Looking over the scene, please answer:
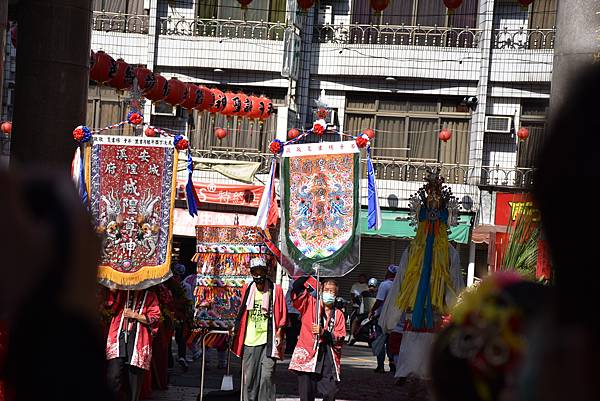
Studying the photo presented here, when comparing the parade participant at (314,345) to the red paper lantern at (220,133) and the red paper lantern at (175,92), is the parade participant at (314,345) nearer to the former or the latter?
the red paper lantern at (175,92)

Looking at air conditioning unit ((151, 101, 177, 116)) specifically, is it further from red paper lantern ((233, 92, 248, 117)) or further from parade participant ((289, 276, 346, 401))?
parade participant ((289, 276, 346, 401))

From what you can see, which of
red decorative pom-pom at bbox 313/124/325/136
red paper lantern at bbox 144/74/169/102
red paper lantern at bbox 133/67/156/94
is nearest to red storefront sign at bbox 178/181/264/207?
red paper lantern at bbox 144/74/169/102

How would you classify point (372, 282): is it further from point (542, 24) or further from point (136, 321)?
point (136, 321)

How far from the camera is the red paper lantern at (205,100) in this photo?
18.8 metres

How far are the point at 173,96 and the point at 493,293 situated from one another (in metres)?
16.5

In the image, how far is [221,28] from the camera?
86.5ft

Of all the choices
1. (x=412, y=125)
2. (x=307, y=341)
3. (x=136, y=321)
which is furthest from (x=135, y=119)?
(x=412, y=125)

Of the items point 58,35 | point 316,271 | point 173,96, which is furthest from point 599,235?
point 173,96

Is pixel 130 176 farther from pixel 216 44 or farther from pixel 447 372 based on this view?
pixel 216 44

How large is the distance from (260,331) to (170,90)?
21.5ft

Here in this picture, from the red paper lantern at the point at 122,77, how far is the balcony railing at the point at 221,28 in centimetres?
1027

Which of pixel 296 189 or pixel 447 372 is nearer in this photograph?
pixel 447 372

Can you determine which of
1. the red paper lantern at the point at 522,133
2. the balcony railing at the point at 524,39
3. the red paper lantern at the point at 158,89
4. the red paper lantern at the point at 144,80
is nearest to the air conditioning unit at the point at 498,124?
the red paper lantern at the point at 522,133

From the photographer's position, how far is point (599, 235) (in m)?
1.35
